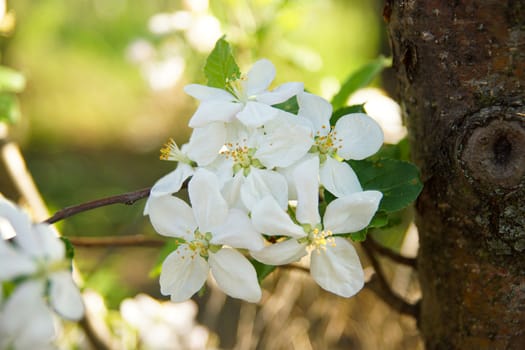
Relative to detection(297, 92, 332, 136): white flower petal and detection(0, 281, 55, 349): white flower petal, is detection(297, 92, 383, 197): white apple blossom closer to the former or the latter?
detection(297, 92, 332, 136): white flower petal

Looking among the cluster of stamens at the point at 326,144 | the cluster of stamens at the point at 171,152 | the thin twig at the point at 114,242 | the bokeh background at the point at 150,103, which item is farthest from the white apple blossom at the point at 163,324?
the cluster of stamens at the point at 326,144

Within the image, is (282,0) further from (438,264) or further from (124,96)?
(124,96)

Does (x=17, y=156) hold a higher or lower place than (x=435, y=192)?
lower

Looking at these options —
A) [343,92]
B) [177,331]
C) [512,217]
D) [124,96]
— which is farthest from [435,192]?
[124,96]

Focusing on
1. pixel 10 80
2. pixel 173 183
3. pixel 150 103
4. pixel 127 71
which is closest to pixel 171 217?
pixel 173 183

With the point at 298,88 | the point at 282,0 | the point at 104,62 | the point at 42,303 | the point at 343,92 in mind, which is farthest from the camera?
the point at 104,62

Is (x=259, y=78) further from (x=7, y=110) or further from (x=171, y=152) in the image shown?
(x=7, y=110)
